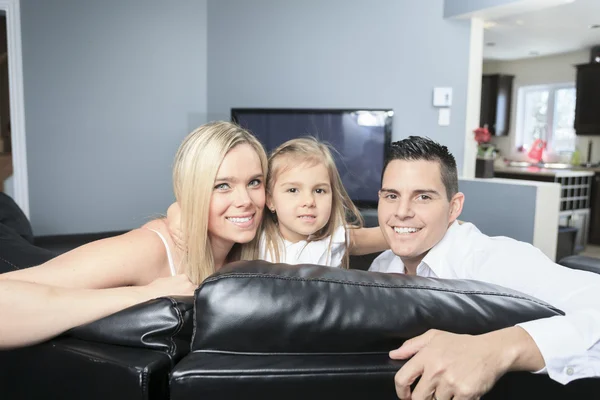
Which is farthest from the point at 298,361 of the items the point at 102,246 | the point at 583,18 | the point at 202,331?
the point at 583,18

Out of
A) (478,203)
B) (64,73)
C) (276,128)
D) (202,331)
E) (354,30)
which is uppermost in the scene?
(354,30)

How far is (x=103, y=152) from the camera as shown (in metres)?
5.12

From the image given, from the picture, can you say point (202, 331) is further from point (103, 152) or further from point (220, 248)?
point (103, 152)

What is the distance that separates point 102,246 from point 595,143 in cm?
728

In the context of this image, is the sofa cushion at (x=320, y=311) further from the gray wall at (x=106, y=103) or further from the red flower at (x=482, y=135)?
the gray wall at (x=106, y=103)

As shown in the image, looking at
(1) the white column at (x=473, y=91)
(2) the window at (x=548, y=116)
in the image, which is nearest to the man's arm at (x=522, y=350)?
(1) the white column at (x=473, y=91)

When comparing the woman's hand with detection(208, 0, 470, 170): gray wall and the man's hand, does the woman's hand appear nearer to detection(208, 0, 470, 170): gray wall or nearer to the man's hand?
the man's hand

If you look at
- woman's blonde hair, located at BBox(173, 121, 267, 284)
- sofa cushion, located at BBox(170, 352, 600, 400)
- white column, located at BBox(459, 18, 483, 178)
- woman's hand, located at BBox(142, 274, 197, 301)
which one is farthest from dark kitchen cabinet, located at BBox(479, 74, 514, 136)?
sofa cushion, located at BBox(170, 352, 600, 400)

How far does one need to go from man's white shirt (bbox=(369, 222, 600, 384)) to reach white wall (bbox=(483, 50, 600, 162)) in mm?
6675

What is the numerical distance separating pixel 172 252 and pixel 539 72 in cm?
782

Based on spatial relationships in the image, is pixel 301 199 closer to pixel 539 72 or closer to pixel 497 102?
pixel 497 102

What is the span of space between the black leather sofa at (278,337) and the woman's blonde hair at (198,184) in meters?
0.52

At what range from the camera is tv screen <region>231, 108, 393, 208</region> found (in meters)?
4.40

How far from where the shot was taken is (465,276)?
4.05 ft
